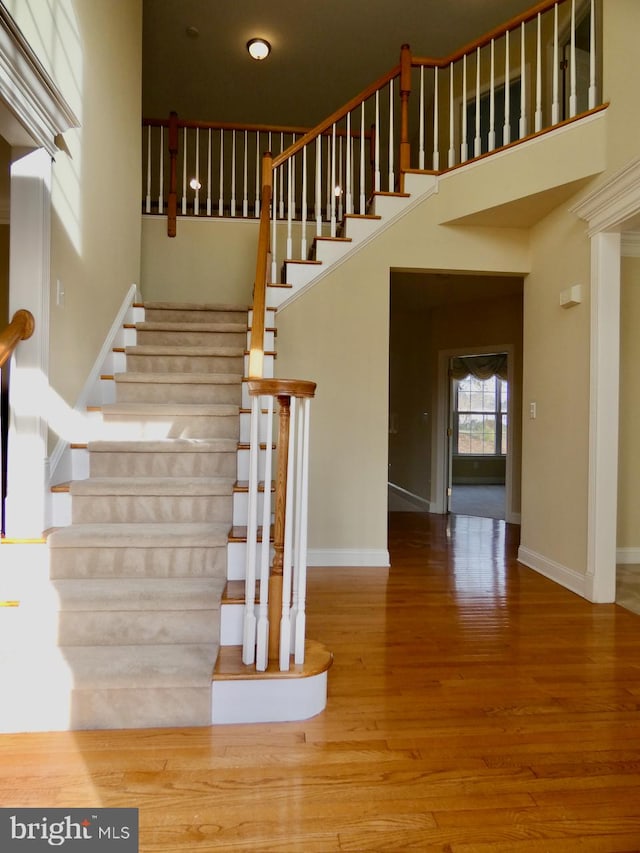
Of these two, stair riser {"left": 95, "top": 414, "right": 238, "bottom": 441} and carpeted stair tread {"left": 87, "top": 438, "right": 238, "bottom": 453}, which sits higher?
stair riser {"left": 95, "top": 414, "right": 238, "bottom": 441}

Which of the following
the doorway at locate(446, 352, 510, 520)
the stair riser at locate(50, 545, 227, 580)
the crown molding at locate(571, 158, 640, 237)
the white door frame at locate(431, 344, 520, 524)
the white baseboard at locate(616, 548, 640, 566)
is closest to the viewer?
the stair riser at locate(50, 545, 227, 580)

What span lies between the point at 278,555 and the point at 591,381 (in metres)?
2.37

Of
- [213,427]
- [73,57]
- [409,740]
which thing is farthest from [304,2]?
[409,740]

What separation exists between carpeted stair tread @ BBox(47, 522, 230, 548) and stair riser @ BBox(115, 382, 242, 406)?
110cm

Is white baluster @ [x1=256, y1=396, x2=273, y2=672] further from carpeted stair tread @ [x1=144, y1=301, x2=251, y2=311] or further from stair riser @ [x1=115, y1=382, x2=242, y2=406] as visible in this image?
carpeted stair tread @ [x1=144, y1=301, x2=251, y2=311]

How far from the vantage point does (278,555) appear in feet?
6.47

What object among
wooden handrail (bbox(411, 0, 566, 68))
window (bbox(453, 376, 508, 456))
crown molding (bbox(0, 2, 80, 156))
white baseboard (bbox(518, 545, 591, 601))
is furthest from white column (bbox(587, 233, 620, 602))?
window (bbox(453, 376, 508, 456))

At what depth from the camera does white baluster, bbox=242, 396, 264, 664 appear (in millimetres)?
1896

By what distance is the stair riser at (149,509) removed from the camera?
252cm

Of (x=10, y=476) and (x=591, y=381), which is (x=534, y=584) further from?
(x=10, y=476)

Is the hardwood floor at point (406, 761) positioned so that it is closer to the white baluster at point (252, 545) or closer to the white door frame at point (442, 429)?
the white baluster at point (252, 545)

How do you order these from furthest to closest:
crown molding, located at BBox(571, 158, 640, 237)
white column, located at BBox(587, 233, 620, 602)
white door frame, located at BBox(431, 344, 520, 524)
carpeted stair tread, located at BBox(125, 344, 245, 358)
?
white door frame, located at BBox(431, 344, 520, 524)
carpeted stair tread, located at BBox(125, 344, 245, 358)
white column, located at BBox(587, 233, 620, 602)
crown molding, located at BBox(571, 158, 640, 237)

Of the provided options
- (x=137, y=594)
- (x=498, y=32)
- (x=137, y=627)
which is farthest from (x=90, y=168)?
(x=498, y=32)

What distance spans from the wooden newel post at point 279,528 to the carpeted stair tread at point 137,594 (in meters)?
0.26
